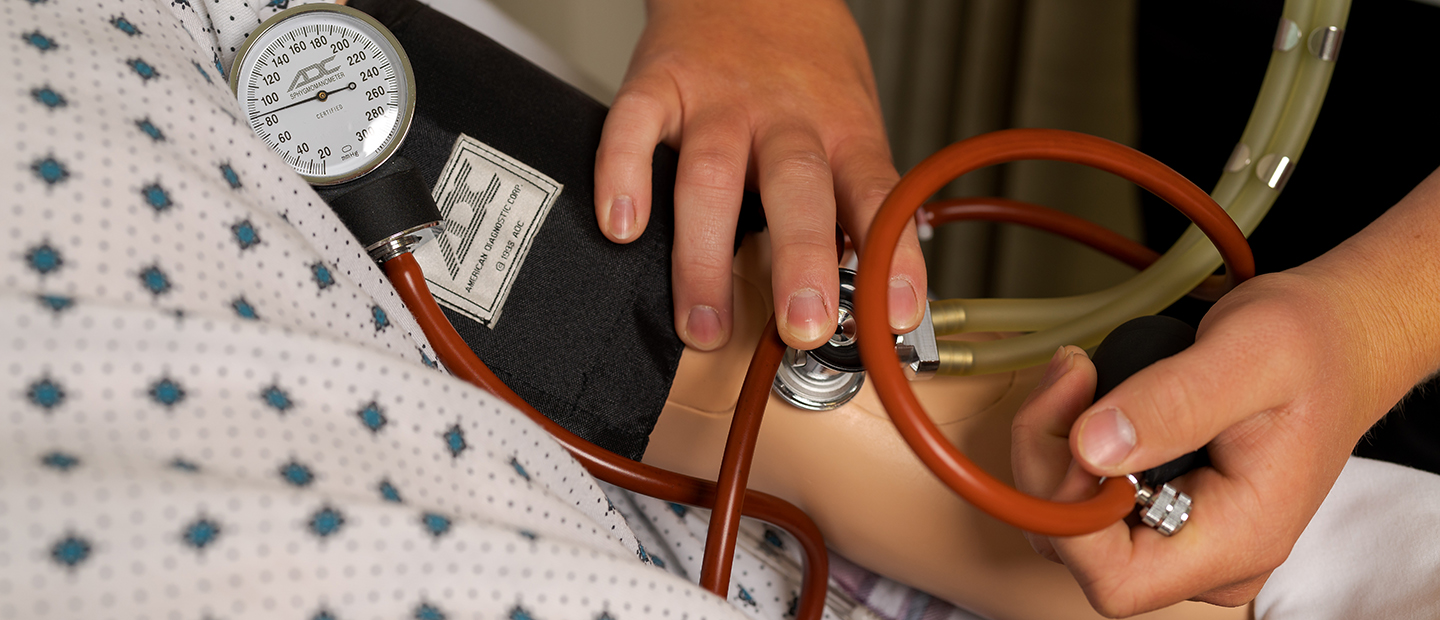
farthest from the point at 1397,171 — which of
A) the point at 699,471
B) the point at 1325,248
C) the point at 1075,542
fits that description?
the point at 699,471

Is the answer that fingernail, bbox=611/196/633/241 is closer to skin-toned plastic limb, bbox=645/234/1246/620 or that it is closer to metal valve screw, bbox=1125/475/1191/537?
skin-toned plastic limb, bbox=645/234/1246/620

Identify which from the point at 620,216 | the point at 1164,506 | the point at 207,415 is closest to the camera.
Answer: the point at 207,415

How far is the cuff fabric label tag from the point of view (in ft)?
1.88

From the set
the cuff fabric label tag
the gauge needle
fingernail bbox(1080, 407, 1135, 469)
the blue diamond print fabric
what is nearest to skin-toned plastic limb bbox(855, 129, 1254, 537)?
fingernail bbox(1080, 407, 1135, 469)

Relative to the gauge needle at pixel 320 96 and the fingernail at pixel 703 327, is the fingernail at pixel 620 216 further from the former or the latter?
the gauge needle at pixel 320 96

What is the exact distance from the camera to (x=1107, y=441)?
420mm

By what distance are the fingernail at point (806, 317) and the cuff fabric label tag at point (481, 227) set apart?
0.65ft

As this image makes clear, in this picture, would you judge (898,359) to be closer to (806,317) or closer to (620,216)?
(806,317)

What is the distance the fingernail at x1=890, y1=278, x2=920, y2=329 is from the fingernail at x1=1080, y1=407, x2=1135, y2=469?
0.42 ft

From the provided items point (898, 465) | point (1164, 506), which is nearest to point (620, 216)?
point (898, 465)

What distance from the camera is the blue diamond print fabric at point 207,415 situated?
308 mm

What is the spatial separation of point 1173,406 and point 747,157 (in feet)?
1.14

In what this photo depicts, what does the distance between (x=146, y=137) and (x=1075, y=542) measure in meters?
0.53

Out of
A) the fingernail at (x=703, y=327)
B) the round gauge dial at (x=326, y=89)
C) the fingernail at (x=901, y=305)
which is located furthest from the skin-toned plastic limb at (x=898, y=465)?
the round gauge dial at (x=326, y=89)
